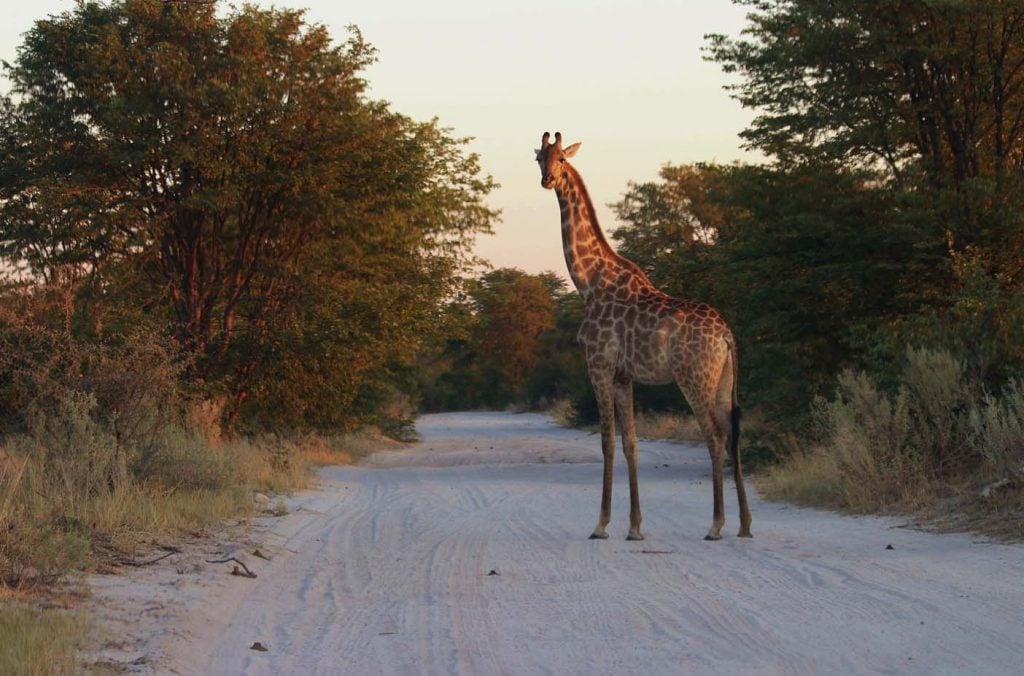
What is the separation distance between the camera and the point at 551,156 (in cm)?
1312

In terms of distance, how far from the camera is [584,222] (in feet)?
43.9

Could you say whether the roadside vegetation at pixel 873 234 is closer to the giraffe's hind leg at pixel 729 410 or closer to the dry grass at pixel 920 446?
the dry grass at pixel 920 446

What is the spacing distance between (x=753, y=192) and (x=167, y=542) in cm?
1353

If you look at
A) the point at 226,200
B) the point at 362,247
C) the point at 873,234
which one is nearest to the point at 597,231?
the point at 873,234

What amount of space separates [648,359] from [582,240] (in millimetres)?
1637

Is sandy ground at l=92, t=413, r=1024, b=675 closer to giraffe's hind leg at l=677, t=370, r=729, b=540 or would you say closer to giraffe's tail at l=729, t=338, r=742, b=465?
giraffe's hind leg at l=677, t=370, r=729, b=540

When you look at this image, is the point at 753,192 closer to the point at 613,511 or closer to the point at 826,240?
the point at 826,240

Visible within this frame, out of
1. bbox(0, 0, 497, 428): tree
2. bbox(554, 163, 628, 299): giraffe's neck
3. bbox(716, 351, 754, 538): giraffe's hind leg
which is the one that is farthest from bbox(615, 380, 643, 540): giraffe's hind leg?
bbox(0, 0, 497, 428): tree

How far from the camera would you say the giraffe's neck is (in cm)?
1325

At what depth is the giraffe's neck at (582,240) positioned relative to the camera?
13.2m

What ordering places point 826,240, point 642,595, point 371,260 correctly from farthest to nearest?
point 371,260
point 826,240
point 642,595

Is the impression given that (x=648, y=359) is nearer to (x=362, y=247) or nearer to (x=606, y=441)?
(x=606, y=441)

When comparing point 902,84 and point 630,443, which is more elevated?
point 902,84

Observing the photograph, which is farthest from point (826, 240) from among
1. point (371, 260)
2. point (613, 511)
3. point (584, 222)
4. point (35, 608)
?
point (35, 608)
